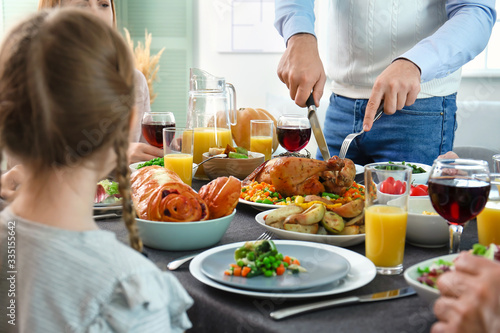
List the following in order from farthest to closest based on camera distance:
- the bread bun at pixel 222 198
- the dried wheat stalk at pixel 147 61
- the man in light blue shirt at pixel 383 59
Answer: the dried wheat stalk at pixel 147 61 < the man in light blue shirt at pixel 383 59 < the bread bun at pixel 222 198

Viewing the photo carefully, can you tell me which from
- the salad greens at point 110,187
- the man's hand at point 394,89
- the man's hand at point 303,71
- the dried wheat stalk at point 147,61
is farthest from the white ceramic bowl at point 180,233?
the dried wheat stalk at point 147,61

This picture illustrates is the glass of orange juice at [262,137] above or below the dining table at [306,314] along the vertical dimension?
above

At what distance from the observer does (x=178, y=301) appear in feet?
2.53

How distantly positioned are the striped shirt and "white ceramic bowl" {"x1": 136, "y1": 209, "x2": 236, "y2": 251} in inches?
11.6

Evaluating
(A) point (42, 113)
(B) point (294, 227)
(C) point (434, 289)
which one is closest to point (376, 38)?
(B) point (294, 227)

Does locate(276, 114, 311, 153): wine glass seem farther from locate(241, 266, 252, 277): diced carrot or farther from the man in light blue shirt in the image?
locate(241, 266, 252, 277): diced carrot

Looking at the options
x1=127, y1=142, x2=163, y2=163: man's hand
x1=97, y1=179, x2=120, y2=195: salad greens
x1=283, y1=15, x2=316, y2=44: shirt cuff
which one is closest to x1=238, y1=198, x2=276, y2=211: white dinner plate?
x1=97, y1=179, x2=120, y2=195: salad greens

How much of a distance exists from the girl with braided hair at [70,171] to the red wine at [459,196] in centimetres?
52

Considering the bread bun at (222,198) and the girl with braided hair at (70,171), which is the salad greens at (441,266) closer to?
the girl with braided hair at (70,171)

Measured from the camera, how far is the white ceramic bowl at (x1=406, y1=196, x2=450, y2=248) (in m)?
1.10

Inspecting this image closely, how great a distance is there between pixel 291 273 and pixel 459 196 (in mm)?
342

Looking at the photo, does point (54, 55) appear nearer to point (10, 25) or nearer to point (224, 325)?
point (10, 25)

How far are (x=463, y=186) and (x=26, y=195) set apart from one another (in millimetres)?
755

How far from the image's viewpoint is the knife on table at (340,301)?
0.79 meters
